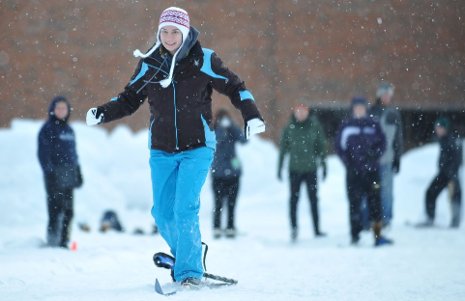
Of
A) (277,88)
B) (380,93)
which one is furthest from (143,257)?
(277,88)

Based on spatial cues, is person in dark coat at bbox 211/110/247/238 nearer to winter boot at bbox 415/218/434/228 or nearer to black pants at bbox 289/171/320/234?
black pants at bbox 289/171/320/234

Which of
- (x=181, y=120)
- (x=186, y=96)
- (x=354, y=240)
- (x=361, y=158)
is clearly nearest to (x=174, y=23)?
(x=186, y=96)

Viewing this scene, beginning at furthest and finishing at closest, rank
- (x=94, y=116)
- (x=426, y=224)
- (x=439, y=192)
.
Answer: (x=439, y=192), (x=426, y=224), (x=94, y=116)

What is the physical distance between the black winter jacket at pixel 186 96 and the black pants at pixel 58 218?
11.4ft

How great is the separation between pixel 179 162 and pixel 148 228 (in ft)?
23.1

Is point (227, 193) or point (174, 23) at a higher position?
point (174, 23)

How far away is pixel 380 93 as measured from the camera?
1007cm

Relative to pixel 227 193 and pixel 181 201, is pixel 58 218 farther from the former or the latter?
pixel 181 201

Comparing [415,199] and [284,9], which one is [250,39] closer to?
[284,9]

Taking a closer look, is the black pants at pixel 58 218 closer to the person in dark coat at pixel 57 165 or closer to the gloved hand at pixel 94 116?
the person in dark coat at pixel 57 165

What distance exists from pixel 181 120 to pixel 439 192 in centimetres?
795

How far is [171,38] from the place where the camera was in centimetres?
504

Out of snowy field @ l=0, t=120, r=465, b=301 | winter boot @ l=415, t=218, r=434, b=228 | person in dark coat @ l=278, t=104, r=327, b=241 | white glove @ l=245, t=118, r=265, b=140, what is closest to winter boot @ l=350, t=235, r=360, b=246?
snowy field @ l=0, t=120, r=465, b=301

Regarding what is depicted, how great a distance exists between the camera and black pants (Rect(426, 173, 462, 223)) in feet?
38.9
